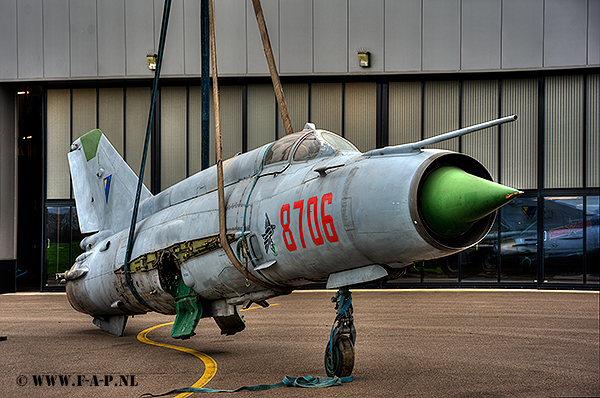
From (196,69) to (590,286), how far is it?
17.5m

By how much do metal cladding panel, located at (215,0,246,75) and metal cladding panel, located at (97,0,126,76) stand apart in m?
3.95

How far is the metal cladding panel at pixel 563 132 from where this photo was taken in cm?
2130

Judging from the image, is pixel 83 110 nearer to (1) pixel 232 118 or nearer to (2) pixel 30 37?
(2) pixel 30 37

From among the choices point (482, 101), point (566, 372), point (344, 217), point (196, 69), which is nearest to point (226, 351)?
point (344, 217)

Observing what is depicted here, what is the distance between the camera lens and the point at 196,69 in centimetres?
2181

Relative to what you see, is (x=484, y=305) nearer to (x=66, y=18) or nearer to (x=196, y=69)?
(x=196, y=69)

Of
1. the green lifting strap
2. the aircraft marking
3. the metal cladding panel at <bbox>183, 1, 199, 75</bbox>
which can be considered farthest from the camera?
the metal cladding panel at <bbox>183, 1, 199, 75</bbox>

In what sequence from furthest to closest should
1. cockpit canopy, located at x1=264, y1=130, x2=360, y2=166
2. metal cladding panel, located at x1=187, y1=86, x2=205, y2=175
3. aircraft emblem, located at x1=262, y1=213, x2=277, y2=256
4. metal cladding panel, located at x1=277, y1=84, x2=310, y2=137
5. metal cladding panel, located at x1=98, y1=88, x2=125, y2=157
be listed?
metal cladding panel, located at x1=98, y1=88, x2=125, y2=157 → metal cladding panel, located at x1=187, y1=86, x2=205, y2=175 → metal cladding panel, located at x1=277, y1=84, x2=310, y2=137 → cockpit canopy, located at x1=264, y1=130, x2=360, y2=166 → aircraft emblem, located at x1=262, y1=213, x2=277, y2=256

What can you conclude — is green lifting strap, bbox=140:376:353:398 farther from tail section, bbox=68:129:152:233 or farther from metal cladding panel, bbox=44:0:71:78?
metal cladding panel, bbox=44:0:71:78

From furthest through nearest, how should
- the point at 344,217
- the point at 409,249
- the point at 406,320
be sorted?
the point at 406,320, the point at 344,217, the point at 409,249

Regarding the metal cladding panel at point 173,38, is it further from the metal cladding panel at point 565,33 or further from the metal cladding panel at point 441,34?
the metal cladding panel at point 565,33

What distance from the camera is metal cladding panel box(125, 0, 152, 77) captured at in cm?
2191

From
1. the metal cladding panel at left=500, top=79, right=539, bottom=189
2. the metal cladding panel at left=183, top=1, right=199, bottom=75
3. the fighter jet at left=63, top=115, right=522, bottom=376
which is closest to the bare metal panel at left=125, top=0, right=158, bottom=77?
the metal cladding panel at left=183, top=1, right=199, bottom=75

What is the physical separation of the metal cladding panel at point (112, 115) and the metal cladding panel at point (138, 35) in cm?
161
